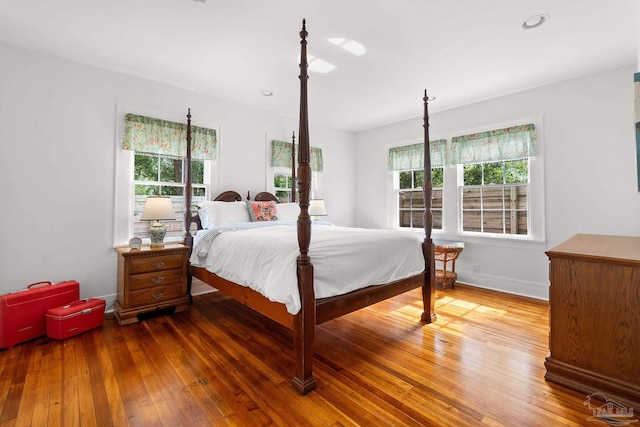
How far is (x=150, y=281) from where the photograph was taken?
9.79ft

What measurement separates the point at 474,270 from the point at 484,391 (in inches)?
105

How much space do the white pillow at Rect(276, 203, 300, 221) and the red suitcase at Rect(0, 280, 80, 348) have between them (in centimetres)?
229

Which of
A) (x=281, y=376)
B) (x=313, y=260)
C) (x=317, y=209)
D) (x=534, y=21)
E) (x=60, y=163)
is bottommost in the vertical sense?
(x=281, y=376)

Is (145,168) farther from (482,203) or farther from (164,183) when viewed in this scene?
(482,203)

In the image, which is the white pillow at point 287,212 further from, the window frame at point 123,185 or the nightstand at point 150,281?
the window frame at point 123,185

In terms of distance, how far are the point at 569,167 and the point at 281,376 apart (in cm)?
378

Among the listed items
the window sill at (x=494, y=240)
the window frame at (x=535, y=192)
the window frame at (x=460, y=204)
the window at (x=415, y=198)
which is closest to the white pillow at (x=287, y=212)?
the window frame at (x=460, y=204)

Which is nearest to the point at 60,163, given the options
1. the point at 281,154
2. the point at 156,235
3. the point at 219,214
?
the point at 156,235

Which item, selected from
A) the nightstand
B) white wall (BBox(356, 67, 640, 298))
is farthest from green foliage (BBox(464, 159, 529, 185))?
the nightstand

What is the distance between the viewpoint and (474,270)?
4.18 metres

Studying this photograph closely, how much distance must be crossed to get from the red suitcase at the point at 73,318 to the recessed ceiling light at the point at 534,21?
170 inches

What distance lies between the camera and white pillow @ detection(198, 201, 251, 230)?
3432mm

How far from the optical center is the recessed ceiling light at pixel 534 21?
2301 millimetres

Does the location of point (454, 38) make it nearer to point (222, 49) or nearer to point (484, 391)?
point (222, 49)
